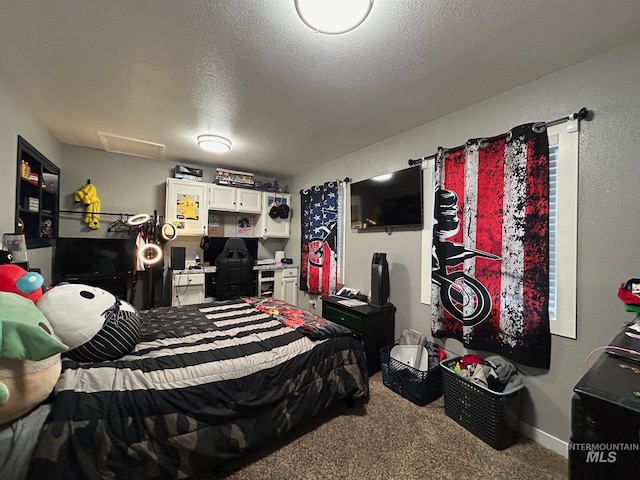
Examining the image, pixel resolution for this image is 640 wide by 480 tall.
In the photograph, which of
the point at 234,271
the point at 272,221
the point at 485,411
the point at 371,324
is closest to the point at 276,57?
the point at 371,324

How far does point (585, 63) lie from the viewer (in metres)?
1.69

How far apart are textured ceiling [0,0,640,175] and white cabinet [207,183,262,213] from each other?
1373mm

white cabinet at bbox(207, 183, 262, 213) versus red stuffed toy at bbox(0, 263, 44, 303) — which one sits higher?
white cabinet at bbox(207, 183, 262, 213)

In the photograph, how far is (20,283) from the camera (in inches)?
52.9

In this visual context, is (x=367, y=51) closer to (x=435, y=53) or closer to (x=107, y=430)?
(x=435, y=53)

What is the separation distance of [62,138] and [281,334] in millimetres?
3577

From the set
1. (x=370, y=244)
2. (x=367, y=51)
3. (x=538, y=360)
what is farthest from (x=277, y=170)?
(x=538, y=360)

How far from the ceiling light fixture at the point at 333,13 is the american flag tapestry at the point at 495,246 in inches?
55.5

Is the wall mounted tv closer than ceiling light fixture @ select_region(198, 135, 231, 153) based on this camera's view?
Yes

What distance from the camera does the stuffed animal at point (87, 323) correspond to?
137 centimetres

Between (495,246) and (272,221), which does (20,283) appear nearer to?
(495,246)

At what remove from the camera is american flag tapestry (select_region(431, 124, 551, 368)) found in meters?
1.83

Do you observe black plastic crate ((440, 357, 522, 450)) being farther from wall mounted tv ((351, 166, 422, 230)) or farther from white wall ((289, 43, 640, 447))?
wall mounted tv ((351, 166, 422, 230))

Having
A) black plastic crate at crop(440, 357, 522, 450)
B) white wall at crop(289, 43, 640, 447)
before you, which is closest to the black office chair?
black plastic crate at crop(440, 357, 522, 450)
